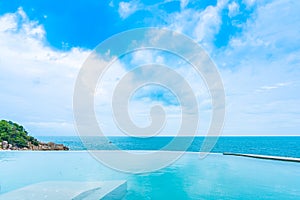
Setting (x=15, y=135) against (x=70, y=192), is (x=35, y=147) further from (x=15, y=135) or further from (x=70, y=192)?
(x=70, y=192)

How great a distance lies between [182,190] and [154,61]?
4337 mm

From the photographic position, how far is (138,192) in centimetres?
659

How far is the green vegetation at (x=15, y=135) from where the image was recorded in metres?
20.6

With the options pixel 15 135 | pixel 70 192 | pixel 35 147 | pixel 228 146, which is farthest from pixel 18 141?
pixel 228 146

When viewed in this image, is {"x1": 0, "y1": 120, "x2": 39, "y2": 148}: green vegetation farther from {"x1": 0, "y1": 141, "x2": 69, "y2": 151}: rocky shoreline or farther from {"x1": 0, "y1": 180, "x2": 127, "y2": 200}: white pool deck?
{"x1": 0, "y1": 180, "x2": 127, "y2": 200}: white pool deck

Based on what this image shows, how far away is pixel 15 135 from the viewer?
21.5 m

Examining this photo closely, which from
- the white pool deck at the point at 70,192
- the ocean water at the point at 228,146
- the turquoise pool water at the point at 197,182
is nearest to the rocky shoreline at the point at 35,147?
the ocean water at the point at 228,146

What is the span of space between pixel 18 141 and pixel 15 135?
3.57 ft

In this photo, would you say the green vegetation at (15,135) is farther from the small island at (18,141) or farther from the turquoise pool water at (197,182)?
the turquoise pool water at (197,182)

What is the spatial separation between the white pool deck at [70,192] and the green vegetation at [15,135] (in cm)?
1645

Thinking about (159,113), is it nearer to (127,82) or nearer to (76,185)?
(127,82)

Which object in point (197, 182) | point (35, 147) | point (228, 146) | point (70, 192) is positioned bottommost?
point (197, 182)

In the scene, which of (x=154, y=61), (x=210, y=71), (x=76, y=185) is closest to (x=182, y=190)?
(x=76, y=185)

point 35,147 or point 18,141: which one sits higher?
point 18,141
